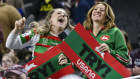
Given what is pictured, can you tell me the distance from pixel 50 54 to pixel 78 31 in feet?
2.08

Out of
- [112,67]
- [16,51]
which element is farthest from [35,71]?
[16,51]

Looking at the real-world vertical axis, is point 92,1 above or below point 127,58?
above

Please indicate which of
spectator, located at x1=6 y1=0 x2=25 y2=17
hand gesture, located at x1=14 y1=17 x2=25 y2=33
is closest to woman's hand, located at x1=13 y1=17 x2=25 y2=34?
hand gesture, located at x1=14 y1=17 x2=25 y2=33

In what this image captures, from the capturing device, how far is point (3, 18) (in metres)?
7.84

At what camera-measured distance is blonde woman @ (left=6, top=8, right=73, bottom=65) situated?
221 inches

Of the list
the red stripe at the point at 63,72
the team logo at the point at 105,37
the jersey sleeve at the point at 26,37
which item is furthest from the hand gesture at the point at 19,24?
the team logo at the point at 105,37

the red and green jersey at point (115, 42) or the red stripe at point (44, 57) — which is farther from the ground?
the red stripe at point (44, 57)

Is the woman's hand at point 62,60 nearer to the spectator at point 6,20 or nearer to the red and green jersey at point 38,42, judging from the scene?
the red and green jersey at point 38,42

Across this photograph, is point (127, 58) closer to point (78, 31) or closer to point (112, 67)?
point (112, 67)

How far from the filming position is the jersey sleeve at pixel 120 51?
5.14 m

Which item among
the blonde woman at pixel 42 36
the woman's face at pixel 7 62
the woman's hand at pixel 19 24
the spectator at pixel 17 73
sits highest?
the woman's face at pixel 7 62

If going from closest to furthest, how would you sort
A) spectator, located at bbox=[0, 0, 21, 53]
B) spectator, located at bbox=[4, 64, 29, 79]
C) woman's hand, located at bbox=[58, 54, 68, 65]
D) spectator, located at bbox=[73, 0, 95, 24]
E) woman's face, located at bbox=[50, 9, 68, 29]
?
spectator, located at bbox=[4, 64, 29, 79] → woman's hand, located at bbox=[58, 54, 68, 65] → woman's face, located at bbox=[50, 9, 68, 29] → spectator, located at bbox=[0, 0, 21, 53] → spectator, located at bbox=[73, 0, 95, 24]

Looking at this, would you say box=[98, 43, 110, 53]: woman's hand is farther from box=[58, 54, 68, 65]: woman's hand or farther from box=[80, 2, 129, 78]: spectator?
box=[58, 54, 68, 65]: woman's hand

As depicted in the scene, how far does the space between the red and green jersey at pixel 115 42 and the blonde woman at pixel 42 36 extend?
2.14 ft
